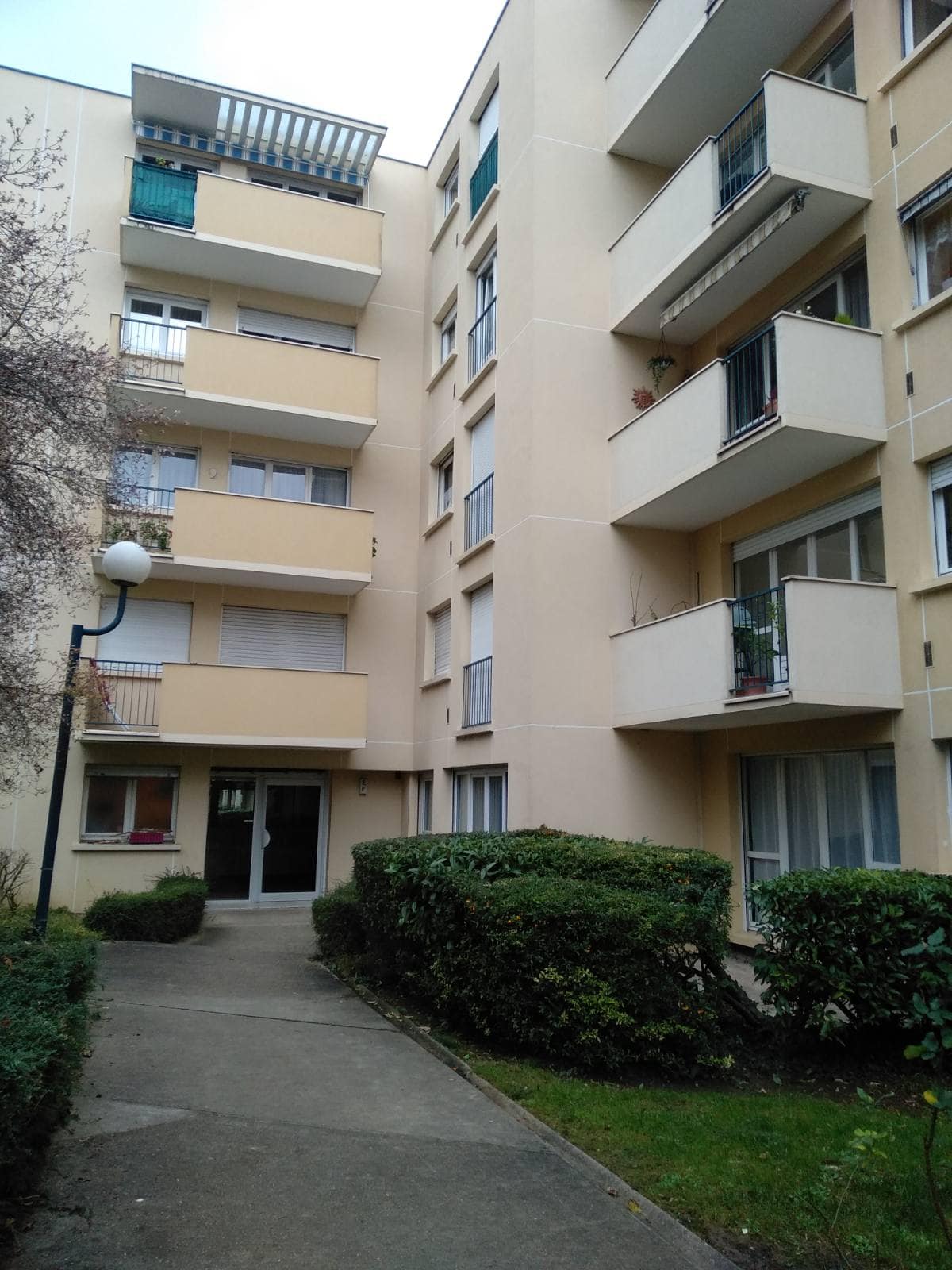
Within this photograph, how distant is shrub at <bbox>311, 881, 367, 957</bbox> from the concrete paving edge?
3.73 m

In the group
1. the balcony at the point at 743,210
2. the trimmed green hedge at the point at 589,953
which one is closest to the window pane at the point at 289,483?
the balcony at the point at 743,210

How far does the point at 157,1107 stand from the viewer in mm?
5867

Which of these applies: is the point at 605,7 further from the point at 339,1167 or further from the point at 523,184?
the point at 339,1167

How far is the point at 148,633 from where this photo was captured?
55.5 feet

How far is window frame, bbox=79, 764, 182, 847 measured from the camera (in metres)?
16.2

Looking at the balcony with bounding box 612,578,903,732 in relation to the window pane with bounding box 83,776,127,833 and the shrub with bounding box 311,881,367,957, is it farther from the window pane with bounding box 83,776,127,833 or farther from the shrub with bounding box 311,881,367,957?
the window pane with bounding box 83,776,127,833

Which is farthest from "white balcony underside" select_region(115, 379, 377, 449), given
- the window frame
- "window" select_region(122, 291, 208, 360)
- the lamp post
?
the lamp post

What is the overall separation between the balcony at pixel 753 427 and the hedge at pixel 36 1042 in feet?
26.1

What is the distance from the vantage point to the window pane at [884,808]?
977 cm

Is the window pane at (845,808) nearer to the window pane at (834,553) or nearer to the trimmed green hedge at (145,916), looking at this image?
the window pane at (834,553)

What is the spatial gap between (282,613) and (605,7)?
1090 cm

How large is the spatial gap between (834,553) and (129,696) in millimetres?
11063

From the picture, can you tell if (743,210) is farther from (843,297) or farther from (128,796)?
(128,796)

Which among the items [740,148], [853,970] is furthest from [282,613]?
[853,970]
